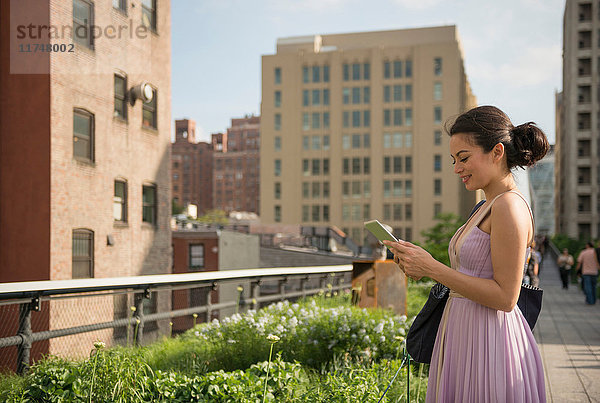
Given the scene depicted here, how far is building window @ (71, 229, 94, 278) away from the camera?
22.0 metres

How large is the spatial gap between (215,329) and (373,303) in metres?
3.22

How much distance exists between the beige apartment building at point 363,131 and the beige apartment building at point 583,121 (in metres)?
15.1

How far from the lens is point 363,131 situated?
3369 inches

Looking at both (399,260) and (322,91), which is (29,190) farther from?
(322,91)

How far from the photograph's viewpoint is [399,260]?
2814 millimetres

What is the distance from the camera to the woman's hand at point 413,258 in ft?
8.80

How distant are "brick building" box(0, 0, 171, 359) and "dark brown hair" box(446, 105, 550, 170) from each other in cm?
1624

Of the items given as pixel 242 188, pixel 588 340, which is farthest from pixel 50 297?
pixel 242 188

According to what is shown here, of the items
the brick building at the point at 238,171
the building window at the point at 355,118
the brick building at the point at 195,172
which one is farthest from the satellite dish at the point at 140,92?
the brick building at the point at 195,172

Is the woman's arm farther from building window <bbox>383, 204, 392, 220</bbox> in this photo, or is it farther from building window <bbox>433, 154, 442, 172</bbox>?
building window <bbox>383, 204, 392, 220</bbox>

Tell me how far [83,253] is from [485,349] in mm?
21514

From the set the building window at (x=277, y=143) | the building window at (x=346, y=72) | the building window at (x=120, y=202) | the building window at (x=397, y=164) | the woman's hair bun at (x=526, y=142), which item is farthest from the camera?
the building window at (x=277, y=143)

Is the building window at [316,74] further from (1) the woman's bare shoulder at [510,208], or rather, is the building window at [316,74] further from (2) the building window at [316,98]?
(1) the woman's bare shoulder at [510,208]

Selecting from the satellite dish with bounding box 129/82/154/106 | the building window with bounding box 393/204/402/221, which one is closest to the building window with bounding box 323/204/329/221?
the building window with bounding box 393/204/402/221
